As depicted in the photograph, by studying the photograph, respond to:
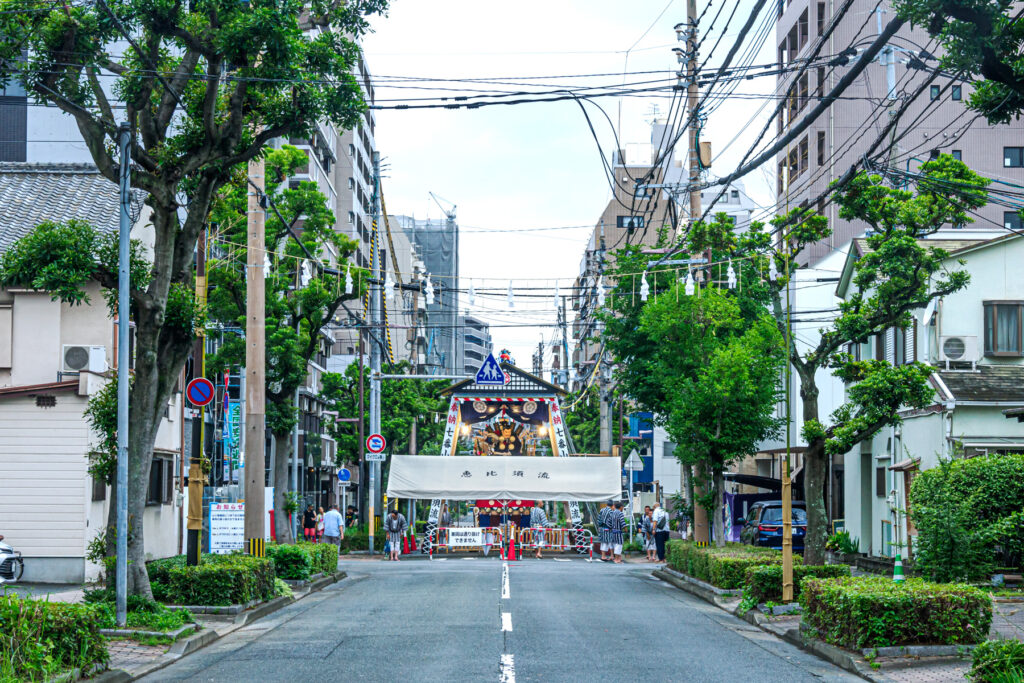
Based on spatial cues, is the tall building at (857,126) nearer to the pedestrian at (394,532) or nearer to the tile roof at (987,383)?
the tile roof at (987,383)

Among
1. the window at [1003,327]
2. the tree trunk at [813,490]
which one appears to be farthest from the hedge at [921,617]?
the window at [1003,327]

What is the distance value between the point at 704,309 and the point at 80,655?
1979 cm

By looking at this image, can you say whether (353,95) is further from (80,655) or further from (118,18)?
(80,655)

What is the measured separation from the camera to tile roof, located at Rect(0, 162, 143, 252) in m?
28.8

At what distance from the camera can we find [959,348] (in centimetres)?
2909

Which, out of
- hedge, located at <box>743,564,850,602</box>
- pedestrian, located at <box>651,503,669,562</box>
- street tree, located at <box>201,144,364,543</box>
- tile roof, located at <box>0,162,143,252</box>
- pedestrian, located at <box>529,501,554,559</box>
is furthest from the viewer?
pedestrian, located at <box>529,501,554,559</box>

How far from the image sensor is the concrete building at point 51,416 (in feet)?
83.9

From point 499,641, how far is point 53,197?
68.5 ft

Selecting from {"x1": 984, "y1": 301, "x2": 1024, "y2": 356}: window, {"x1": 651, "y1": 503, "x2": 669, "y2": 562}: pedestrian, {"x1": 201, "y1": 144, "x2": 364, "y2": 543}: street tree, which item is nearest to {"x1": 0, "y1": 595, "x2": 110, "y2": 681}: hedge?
{"x1": 201, "y1": 144, "x2": 364, "y2": 543}: street tree

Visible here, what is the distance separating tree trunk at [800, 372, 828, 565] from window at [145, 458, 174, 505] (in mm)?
16591

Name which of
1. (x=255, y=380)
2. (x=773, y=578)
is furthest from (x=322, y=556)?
(x=773, y=578)

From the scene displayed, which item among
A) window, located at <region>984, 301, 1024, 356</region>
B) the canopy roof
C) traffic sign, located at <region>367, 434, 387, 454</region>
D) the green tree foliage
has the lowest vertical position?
traffic sign, located at <region>367, 434, 387, 454</region>

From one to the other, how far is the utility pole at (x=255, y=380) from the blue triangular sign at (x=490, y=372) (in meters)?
24.0

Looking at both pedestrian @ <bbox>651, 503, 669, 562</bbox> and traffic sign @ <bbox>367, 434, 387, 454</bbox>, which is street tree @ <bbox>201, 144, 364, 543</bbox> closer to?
traffic sign @ <bbox>367, 434, 387, 454</bbox>
